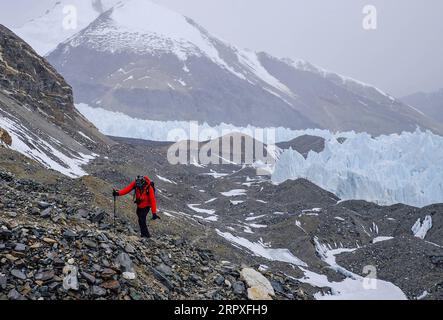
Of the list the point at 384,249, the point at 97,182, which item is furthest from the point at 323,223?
the point at 97,182

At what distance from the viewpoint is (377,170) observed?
194ft

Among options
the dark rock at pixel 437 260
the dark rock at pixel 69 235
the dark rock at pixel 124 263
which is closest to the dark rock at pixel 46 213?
the dark rock at pixel 69 235

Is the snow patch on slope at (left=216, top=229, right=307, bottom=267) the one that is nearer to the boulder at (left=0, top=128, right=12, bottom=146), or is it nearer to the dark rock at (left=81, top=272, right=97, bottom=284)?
the boulder at (left=0, top=128, right=12, bottom=146)

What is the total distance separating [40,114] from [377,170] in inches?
1709

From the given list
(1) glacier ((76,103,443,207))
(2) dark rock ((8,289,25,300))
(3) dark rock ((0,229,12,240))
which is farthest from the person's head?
(1) glacier ((76,103,443,207))

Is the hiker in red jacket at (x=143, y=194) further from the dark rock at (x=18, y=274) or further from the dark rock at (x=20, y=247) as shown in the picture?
the dark rock at (x=18, y=274)

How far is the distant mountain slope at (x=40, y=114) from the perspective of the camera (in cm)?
4025

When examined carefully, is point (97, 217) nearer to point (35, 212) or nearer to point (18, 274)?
point (35, 212)

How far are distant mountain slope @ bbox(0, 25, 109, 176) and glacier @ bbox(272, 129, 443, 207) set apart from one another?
28.4 metres

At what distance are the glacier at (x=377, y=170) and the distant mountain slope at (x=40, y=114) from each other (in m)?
28.4

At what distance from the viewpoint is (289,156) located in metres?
65.4

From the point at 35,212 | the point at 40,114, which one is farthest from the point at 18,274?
the point at 40,114

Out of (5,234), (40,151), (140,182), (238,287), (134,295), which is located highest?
(140,182)
